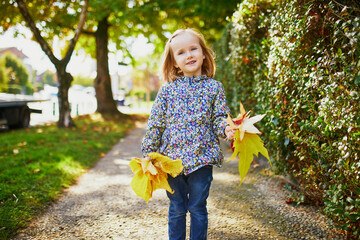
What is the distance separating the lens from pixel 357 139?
2.22 meters

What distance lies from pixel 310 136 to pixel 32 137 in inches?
271

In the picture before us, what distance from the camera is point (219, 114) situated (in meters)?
2.43

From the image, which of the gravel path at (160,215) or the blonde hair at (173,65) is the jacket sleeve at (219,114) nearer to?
the blonde hair at (173,65)

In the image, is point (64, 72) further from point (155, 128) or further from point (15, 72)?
point (15, 72)

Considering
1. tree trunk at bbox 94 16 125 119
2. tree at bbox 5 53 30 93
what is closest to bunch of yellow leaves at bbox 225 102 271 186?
tree trunk at bbox 94 16 125 119

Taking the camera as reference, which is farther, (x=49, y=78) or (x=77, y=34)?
(x=49, y=78)

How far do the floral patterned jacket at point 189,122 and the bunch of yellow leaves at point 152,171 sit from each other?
12 cm

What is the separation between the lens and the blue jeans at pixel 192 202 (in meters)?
2.33

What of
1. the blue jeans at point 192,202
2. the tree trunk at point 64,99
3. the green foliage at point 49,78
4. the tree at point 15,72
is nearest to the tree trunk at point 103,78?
the tree trunk at point 64,99

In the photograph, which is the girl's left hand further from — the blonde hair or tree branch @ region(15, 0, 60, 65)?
tree branch @ region(15, 0, 60, 65)

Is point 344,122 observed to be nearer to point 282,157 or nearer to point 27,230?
point 282,157

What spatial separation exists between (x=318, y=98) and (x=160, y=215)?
209 centimetres

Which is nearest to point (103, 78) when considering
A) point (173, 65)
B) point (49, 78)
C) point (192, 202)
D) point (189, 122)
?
point (173, 65)

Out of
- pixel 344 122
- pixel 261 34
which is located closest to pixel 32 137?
pixel 261 34
